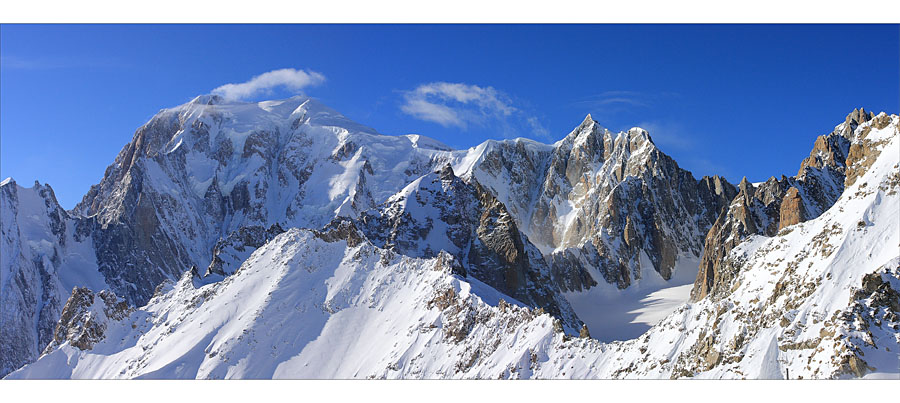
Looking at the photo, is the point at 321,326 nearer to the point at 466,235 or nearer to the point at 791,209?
the point at 466,235

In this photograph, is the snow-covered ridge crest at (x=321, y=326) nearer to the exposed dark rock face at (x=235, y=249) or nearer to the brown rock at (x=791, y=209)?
the exposed dark rock face at (x=235, y=249)

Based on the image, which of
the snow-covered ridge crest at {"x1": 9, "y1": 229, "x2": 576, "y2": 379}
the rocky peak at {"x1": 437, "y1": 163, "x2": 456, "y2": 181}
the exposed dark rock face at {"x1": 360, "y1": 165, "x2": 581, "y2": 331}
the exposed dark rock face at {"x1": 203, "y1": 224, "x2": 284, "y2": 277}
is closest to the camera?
the snow-covered ridge crest at {"x1": 9, "y1": 229, "x2": 576, "y2": 379}

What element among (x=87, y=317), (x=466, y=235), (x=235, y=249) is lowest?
(x=87, y=317)

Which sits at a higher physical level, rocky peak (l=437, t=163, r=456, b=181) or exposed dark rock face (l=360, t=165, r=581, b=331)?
rocky peak (l=437, t=163, r=456, b=181)

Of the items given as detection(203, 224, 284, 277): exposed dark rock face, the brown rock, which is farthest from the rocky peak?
the brown rock

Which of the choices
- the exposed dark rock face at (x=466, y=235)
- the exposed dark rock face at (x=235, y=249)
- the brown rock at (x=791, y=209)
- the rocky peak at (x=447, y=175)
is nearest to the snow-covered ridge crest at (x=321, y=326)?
the exposed dark rock face at (x=235, y=249)

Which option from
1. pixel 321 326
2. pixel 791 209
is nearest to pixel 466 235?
pixel 321 326

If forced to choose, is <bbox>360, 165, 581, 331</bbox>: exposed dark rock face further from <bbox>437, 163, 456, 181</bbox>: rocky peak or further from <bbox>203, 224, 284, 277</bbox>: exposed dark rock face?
<bbox>203, 224, 284, 277</bbox>: exposed dark rock face

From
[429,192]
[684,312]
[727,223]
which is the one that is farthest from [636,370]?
[727,223]

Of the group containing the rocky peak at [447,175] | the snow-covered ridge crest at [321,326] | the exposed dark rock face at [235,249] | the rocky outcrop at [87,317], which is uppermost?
the rocky peak at [447,175]

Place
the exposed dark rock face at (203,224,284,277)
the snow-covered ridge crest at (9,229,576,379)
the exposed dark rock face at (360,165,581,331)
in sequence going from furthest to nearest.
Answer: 1. the exposed dark rock face at (203,224,284,277)
2. the exposed dark rock face at (360,165,581,331)
3. the snow-covered ridge crest at (9,229,576,379)

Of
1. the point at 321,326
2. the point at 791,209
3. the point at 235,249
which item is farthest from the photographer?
the point at 235,249
